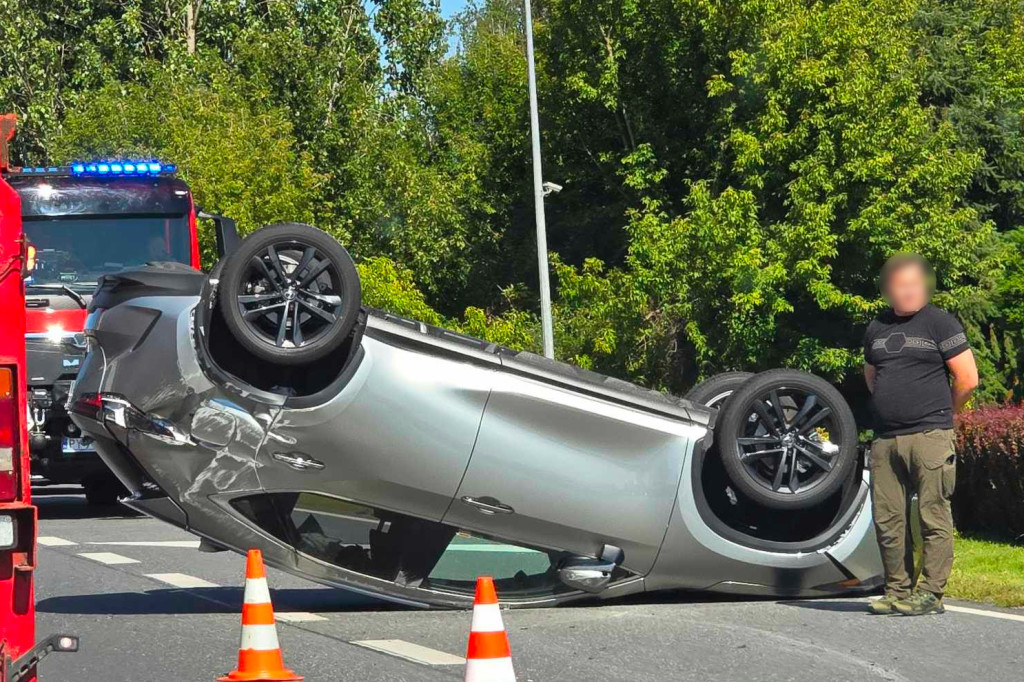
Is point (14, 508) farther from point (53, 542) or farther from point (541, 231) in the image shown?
point (541, 231)

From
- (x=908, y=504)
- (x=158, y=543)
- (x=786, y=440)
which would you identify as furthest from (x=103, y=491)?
(x=908, y=504)

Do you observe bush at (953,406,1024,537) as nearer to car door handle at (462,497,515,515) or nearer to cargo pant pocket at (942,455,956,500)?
cargo pant pocket at (942,455,956,500)

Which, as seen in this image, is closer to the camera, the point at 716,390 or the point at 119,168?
the point at 716,390

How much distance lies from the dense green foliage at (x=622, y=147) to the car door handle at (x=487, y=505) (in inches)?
806

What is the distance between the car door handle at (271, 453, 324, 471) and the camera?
24.3 feet

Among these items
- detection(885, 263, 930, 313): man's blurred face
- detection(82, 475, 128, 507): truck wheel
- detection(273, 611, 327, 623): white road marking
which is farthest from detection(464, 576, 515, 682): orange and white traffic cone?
detection(82, 475, 128, 507): truck wheel

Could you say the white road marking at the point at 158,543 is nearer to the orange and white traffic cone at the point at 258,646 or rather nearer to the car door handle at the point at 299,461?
the car door handle at the point at 299,461

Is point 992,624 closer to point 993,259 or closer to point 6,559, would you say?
point 6,559

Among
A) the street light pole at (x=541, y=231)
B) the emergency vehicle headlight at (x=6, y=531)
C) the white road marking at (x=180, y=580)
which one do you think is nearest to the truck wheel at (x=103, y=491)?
the white road marking at (x=180, y=580)

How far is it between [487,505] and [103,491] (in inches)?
378

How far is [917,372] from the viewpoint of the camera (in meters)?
7.80

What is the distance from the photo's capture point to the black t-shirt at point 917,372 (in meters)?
7.77

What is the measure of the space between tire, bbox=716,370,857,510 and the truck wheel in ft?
32.2

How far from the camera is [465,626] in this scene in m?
7.42
